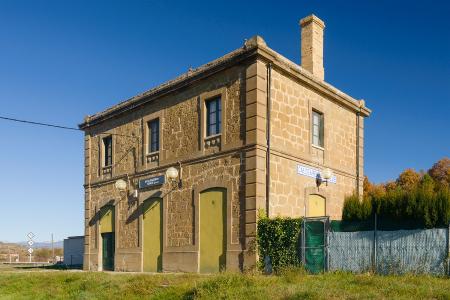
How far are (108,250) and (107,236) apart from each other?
2.08 feet

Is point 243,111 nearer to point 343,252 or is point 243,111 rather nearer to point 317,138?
point 317,138

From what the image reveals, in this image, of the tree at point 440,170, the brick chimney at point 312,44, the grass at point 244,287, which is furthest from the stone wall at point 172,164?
the tree at point 440,170

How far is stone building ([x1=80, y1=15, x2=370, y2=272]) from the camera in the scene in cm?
1614

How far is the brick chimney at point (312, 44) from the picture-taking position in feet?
64.6

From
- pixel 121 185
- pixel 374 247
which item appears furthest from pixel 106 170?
pixel 374 247

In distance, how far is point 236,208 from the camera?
16219 mm

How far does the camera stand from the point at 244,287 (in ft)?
39.5

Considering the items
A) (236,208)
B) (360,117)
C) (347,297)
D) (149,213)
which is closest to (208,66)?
(236,208)

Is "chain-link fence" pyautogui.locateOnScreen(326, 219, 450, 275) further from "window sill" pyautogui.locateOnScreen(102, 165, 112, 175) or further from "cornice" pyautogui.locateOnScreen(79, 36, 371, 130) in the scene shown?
"window sill" pyautogui.locateOnScreen(102, 165, 112, 175)

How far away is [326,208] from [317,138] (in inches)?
106

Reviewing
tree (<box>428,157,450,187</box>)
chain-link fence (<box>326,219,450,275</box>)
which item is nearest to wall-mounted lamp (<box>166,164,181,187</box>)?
chain-link fence (<box>326,219,450,275</box>)

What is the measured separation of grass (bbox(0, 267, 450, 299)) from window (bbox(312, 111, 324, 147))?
6482 millimetres

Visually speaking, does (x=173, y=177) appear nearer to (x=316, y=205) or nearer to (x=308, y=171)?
(x=308, y=171)

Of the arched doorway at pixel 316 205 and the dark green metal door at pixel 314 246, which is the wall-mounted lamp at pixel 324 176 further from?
the dark green metal door at pixel 314 246
